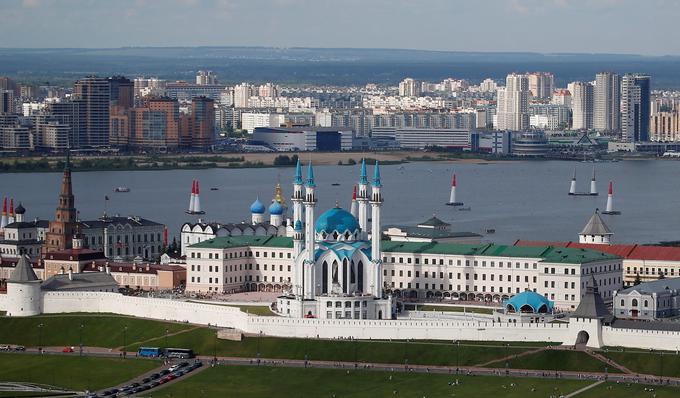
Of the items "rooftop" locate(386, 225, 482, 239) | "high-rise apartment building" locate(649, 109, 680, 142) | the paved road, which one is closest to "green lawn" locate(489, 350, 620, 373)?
the paved road

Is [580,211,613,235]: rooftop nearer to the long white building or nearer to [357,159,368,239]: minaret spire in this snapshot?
the long white building

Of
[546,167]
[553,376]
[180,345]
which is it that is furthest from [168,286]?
[546,167]

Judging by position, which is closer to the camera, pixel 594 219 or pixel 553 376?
pixel 553 376

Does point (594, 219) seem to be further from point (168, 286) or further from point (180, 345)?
point (180, 345)

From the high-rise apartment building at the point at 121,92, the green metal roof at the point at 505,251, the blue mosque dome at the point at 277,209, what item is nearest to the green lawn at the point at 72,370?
the green metal roof at the point at 505,251

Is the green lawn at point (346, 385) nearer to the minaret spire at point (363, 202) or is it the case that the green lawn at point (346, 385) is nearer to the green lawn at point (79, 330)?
the green lawn at point (79, 330)
